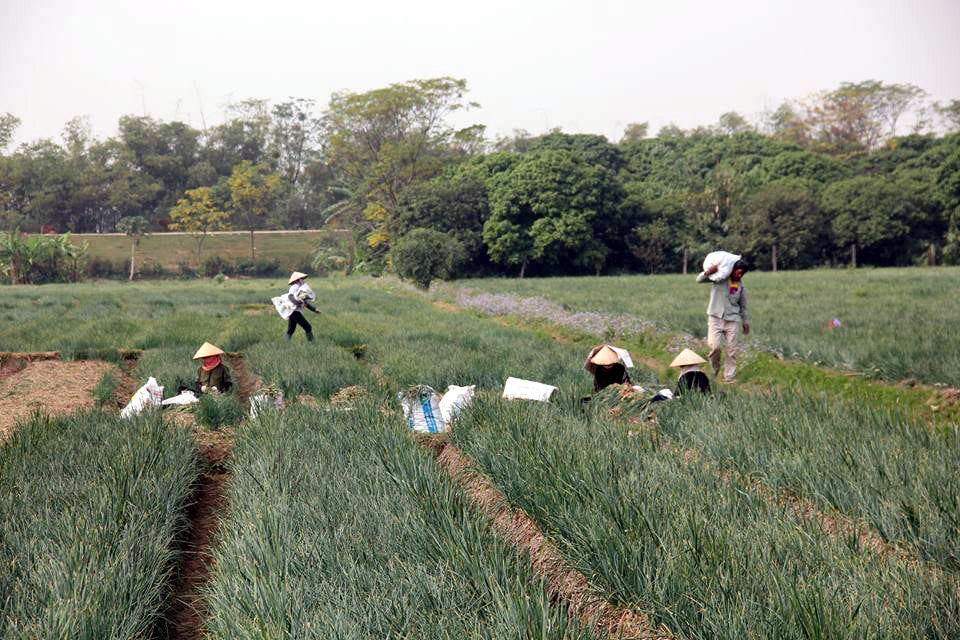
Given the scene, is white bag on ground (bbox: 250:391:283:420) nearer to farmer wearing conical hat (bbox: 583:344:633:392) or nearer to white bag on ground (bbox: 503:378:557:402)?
white bag on ground (bbox: 503:378:557:402)

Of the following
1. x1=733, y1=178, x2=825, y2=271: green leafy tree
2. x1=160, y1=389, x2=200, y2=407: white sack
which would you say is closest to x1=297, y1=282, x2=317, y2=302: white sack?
x1=160, y1=389, x2=200, y2=407: white sack

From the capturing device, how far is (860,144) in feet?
158

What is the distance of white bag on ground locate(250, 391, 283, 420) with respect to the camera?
15.9ft

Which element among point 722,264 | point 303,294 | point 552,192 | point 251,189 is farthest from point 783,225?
point 251,189

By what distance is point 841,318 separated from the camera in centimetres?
1099

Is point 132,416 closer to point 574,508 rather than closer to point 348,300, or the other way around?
point 574,508

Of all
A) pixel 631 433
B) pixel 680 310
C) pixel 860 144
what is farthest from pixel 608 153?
pixel 631 433

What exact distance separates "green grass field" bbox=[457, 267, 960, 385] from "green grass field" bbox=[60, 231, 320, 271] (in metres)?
31.1

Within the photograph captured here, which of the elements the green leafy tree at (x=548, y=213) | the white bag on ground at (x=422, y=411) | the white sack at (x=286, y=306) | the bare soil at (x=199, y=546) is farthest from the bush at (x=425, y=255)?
the bare soil at (x=199, y=546)

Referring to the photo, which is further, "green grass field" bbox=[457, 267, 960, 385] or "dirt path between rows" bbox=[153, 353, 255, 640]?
"green grass field" bbox=[457, 267, 960, 385]

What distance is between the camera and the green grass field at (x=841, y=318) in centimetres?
720

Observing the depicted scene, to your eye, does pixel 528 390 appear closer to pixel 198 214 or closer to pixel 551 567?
pixel 551 567

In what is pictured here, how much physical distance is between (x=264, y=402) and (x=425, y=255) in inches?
774

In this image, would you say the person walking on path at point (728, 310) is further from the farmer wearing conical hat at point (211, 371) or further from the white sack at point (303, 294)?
the white sack at point (303, 294)
